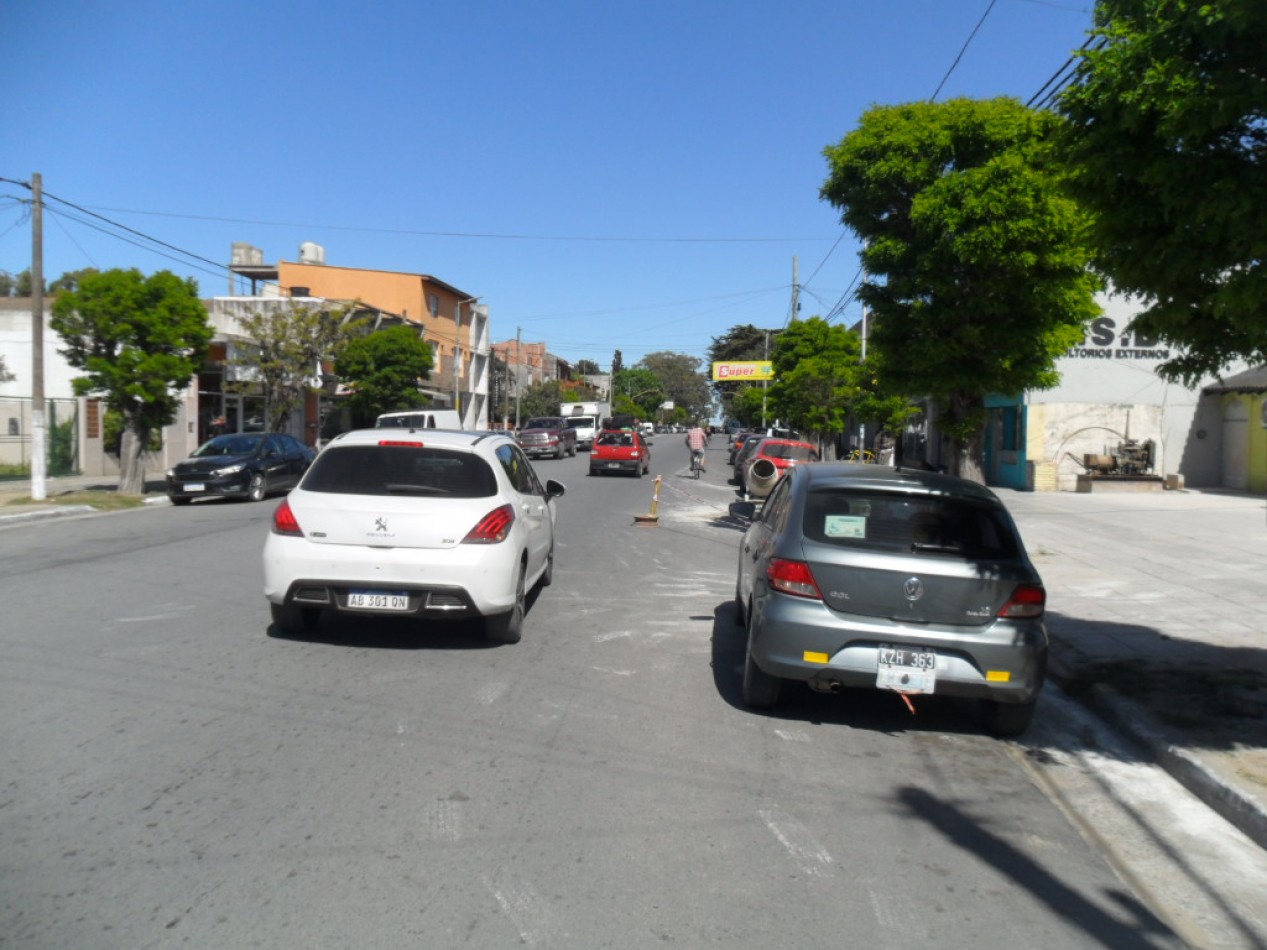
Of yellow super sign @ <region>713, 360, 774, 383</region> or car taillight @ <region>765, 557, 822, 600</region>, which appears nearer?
car taillight @ <region>765, 557, 822, 600</region>

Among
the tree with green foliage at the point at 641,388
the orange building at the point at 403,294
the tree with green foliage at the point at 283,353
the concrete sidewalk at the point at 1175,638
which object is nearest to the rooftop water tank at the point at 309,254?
the orange building at the point at 403,294

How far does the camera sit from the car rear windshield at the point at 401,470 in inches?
323

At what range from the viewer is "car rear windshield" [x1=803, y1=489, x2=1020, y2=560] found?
6359mm

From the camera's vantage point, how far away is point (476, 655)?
8023mm

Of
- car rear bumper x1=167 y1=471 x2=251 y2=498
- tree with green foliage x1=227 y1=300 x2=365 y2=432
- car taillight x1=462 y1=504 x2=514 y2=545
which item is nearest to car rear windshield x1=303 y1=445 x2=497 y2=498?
car taillight x1=462 y1=504 x2=514 y2=545

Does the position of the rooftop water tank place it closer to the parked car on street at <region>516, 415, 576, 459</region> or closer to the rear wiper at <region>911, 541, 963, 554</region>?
the parked car on street at <region>516, 415, 576, 459</region>

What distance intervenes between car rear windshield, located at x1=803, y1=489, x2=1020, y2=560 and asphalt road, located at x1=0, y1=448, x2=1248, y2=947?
1.21 meters

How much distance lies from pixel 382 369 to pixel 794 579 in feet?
120

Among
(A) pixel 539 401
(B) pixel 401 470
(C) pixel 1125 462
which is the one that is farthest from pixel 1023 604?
(A) pixel 539 401

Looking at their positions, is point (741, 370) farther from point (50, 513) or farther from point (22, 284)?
point (50, 513)

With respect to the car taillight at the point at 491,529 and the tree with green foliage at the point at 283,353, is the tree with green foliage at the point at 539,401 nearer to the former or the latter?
the tree with green foliage at the point at 283,353

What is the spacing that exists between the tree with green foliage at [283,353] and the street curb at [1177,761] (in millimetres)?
28719

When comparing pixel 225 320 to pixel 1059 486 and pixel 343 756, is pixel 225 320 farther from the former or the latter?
pixel 343 756

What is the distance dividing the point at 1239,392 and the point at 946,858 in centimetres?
2700
